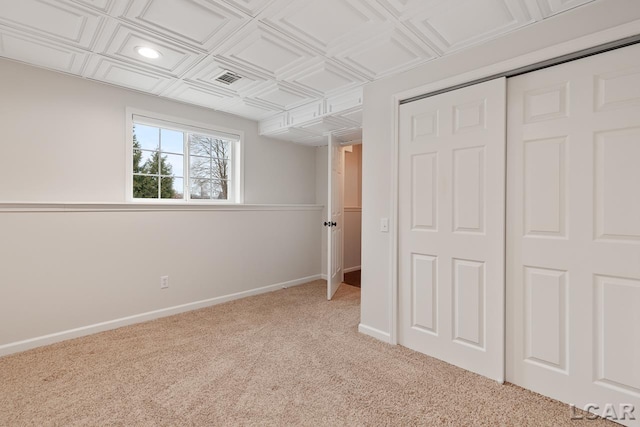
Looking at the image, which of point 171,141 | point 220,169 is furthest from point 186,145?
point 220,169

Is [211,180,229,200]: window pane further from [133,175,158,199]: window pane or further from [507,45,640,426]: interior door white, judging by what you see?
[507,45,640,426]: interior door white

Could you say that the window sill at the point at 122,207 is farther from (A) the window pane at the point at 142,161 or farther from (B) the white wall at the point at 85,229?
(A) the window pane at the point at 142,161

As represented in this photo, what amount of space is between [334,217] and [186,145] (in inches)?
81.7

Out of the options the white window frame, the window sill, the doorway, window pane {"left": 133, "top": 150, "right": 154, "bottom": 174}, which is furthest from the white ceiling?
the doorway

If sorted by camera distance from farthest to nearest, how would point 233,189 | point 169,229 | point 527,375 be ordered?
point 233,189 < point 169,229 < point 527,375

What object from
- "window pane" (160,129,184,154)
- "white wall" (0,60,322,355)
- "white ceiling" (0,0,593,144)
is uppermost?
"white ceiling" (0,0,593,144)

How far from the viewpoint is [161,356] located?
237 cm

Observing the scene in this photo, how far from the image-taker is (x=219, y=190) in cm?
404

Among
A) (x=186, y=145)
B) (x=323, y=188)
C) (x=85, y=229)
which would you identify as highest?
(x=186, y=145)

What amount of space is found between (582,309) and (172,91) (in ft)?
12.8

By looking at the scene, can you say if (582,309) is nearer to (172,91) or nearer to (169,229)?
(169,229)

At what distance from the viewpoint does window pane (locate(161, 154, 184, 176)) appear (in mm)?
3514

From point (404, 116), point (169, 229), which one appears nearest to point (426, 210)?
point (404, 116)

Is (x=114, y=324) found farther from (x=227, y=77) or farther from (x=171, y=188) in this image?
(x=227, y=77)
